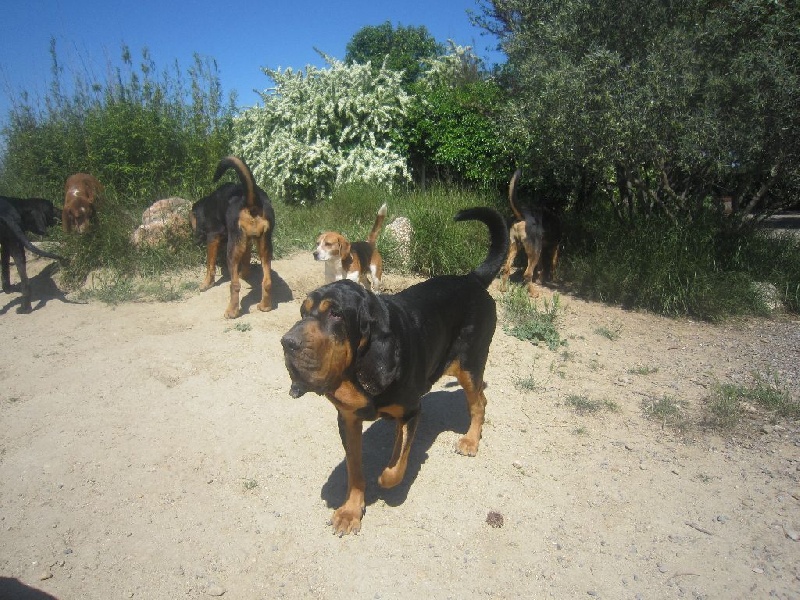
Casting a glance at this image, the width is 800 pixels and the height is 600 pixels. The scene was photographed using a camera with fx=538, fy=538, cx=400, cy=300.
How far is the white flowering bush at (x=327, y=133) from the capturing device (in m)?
12.3

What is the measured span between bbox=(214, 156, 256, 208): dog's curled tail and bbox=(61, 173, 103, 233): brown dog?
10.5ft

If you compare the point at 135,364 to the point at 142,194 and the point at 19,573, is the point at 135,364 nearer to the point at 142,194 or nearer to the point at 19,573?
the point at 19,573

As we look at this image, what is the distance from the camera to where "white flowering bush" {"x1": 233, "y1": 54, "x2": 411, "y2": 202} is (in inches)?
483

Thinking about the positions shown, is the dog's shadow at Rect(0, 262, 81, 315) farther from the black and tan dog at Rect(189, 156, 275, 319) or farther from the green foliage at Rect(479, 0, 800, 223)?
the green foliage at Rect(479, 0, 800, 223)

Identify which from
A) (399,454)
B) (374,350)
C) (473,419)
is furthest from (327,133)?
(374,350)

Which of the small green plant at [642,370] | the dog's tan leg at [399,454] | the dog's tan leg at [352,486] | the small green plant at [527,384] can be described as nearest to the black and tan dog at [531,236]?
the small green plant at [642,370]

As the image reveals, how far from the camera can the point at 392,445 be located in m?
4.23

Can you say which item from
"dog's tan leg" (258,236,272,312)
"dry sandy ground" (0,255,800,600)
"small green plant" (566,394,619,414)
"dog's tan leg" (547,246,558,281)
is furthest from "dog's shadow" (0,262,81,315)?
"dog's tan leg" (547,246,558,281)

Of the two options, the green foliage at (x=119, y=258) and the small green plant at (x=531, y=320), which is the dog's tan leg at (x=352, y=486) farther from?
the green foliage at (x=119, y=258)

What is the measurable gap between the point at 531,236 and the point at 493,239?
178 inches

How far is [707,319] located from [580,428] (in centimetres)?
376

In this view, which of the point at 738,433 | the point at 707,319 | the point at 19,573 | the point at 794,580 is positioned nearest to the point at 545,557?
the point at 794,580

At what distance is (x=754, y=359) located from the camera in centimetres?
583

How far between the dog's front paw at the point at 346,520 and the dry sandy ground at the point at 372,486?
→ 51 mm
